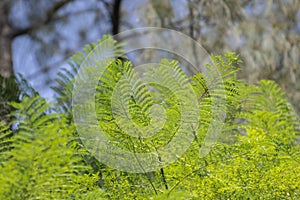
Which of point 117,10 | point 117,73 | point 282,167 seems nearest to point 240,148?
point 282,167

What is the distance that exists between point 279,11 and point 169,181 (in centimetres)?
275

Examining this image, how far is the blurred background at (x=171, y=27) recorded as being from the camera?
107 inches

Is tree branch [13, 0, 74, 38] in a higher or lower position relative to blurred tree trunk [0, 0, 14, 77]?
higher

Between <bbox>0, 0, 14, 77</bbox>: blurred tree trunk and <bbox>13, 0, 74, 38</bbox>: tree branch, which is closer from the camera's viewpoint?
<bbox>0, 0, 14, 77</bbox>: blurred tree trunk

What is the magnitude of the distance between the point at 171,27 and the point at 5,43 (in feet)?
3.19

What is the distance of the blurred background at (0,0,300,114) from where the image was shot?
2729 millimetres

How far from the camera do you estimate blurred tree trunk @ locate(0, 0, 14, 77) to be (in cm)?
245

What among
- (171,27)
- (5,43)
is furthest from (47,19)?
(171,27)

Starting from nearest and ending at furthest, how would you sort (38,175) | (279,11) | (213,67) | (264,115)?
(38,175), (213,67), (264,115), (279,11)

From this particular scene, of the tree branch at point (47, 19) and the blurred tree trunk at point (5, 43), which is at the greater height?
Result: the tree branch at point (47, 19)

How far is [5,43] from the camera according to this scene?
2826 mm

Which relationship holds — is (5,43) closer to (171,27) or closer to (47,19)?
(47,19)

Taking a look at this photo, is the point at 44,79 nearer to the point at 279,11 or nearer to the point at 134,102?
the point at 279,11

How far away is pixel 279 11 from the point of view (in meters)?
3.06
